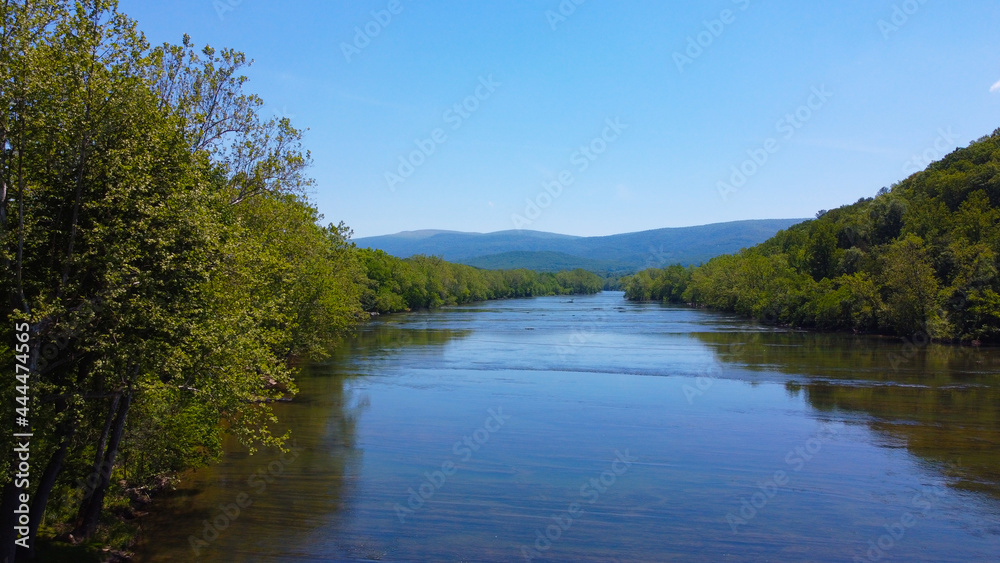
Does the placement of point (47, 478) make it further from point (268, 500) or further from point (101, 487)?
point (268, 500)

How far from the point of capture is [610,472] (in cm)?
2019

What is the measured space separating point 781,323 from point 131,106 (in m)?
79.1

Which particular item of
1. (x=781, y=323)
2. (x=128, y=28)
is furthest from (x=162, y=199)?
(x=781, y=323)

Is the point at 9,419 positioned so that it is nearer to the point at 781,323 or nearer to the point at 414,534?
the point at 414,534

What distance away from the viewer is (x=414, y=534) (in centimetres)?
1554
